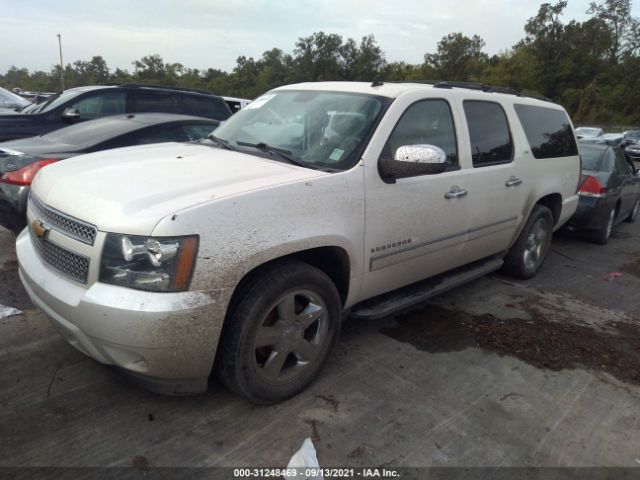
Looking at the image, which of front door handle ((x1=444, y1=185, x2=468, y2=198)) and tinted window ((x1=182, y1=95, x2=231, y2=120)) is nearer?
front door handle ((x1=444, y1=185, x2=468, y2=198))

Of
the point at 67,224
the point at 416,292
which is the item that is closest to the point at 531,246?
the point at 416,292

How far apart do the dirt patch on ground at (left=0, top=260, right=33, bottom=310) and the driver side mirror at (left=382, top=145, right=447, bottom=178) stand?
297cm

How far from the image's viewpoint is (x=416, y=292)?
3.76 meters

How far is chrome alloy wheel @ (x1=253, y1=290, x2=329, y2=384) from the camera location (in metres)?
2.70

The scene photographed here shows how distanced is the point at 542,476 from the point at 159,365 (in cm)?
197

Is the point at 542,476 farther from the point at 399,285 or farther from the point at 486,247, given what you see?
the point at 486,247

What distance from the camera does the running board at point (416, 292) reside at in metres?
3.37

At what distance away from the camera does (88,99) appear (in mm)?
7332

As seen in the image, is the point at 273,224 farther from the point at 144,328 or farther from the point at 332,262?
the point at 144,328

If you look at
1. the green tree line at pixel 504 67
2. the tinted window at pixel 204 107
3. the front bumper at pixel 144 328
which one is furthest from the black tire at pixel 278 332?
the green tree line at pixel 504 67

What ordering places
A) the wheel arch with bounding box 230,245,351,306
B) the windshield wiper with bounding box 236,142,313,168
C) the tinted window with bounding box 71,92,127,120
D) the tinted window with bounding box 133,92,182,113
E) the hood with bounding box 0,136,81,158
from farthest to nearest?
the tinted window with bounding box 133,92,182,113, the tinted window with bounding box 71,92,127,120, the hood with bounding box 0,136,81,158, the windshield wiper with bounding box 236,142,313,168, the wheel arch with bounding box 230,245,351,306

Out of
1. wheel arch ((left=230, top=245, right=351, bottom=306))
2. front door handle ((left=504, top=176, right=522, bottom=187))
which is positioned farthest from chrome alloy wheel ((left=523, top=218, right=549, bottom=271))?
wheel arch ((left=230, top=245, right=351, bottom=306))

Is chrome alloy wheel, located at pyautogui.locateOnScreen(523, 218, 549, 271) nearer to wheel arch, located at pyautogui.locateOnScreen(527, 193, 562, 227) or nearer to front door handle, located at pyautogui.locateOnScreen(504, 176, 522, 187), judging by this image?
wheel arch, located at pyautogui.locateOnScreen(527, 193, 562, 227)

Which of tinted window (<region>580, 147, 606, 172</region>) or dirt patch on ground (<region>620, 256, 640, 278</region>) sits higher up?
tinted window (<region>580, 147, 606, 172</region>)
